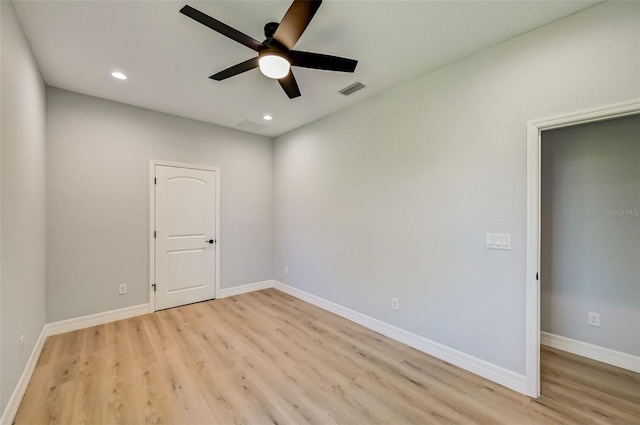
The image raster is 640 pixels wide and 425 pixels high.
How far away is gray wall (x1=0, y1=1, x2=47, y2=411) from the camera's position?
172 cm

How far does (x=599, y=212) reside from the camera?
8.52 feet

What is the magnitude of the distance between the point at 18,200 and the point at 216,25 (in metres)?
2.00

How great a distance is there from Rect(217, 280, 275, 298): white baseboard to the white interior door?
155mm

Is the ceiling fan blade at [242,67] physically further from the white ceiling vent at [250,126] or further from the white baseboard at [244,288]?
the white baseboard at [244,288]

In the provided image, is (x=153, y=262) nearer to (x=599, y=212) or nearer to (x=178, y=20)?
(x=178, y=20)

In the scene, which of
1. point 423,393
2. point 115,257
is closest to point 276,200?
point 115,257

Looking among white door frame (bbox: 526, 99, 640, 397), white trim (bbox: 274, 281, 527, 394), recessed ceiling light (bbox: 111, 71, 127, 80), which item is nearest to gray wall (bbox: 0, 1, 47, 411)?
recessed ceiling light (bbox: 111, 71, 127, 80)

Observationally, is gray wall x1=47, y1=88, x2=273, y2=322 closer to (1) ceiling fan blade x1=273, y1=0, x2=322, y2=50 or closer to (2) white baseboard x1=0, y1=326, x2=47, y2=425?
(2) white baseboard x1=0, y1=326, x2=47, y2=425

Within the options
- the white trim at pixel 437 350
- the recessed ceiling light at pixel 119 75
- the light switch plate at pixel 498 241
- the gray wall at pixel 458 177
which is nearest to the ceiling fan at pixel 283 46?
the gray wall at pixel 458 177

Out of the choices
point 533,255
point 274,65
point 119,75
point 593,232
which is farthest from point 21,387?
point 593,232

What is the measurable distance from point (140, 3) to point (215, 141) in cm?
249

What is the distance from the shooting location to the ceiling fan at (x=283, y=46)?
1575mm

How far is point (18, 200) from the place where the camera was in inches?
78.6

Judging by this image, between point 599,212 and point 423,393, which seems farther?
point 599,212
